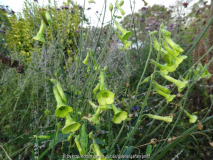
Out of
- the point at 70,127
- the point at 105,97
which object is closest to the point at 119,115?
the point at 105,97

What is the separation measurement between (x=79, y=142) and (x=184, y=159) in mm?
1436

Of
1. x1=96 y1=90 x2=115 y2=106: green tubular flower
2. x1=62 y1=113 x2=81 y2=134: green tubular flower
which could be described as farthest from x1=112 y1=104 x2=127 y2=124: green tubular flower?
x1=62 y1=113 x2=81 y2=134: green tubular flower

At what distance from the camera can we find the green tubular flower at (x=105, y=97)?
2.52 ft

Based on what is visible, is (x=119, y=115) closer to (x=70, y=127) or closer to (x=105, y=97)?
(x=105, y=97)

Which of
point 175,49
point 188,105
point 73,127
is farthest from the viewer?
point 188,105

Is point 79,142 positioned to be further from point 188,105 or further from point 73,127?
point 188,105

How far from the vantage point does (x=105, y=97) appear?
80cm

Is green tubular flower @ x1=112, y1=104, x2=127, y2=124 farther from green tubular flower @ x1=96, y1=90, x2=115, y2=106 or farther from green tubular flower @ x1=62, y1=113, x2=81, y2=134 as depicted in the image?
green tubular flower @ x1=62, y1=113, x2=81, y2=134

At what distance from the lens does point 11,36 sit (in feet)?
14.4

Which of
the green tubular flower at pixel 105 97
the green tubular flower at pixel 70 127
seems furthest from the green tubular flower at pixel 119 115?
the green tubular flower at pixel 70 127

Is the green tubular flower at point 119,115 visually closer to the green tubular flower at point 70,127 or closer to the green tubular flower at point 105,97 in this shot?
the green tubular flower at point 105,97

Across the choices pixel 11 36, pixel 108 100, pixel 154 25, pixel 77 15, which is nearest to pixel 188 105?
pixel 108 100

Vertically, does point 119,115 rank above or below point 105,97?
below

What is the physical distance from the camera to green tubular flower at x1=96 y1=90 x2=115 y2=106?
0.77 metres
